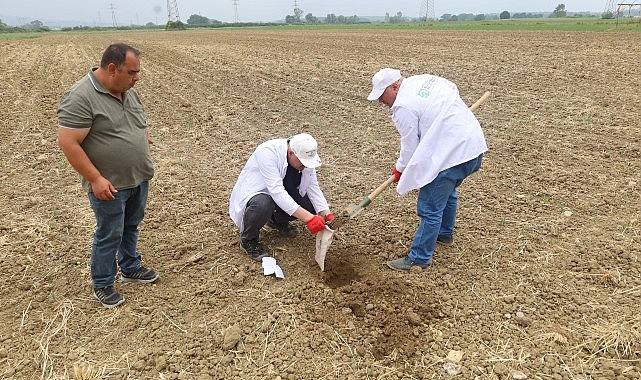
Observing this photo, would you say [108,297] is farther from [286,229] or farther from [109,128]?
[286,229]

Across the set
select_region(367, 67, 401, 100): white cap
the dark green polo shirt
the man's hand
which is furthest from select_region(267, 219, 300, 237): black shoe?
the man's hand

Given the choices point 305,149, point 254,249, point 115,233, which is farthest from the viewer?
point 254,249

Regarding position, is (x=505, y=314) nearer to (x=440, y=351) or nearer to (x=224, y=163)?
(x=440, y=351)

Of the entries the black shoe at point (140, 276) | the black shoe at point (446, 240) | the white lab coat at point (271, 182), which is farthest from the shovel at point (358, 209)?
the black shoe at point (140, 276)

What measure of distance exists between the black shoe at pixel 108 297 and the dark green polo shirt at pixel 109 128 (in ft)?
2.87

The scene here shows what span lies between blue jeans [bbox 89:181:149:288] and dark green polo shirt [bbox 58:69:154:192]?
128 millimetres

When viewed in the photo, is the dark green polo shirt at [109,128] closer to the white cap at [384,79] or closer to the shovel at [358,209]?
the shovel at [358,209]

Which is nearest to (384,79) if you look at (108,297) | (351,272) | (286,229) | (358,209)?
(358,209)

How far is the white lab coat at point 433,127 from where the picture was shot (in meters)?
3.41

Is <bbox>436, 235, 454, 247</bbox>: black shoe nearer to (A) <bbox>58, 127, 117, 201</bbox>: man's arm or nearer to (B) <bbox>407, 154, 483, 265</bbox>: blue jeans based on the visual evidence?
(B) <bbox>407, 154, 483, 265</bbox>: blue jeans

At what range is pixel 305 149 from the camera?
11.6 ft

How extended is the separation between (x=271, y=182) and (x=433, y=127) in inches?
51.4

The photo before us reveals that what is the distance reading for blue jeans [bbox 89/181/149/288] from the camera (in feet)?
10.2

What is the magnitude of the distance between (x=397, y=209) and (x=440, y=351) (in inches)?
81.2
